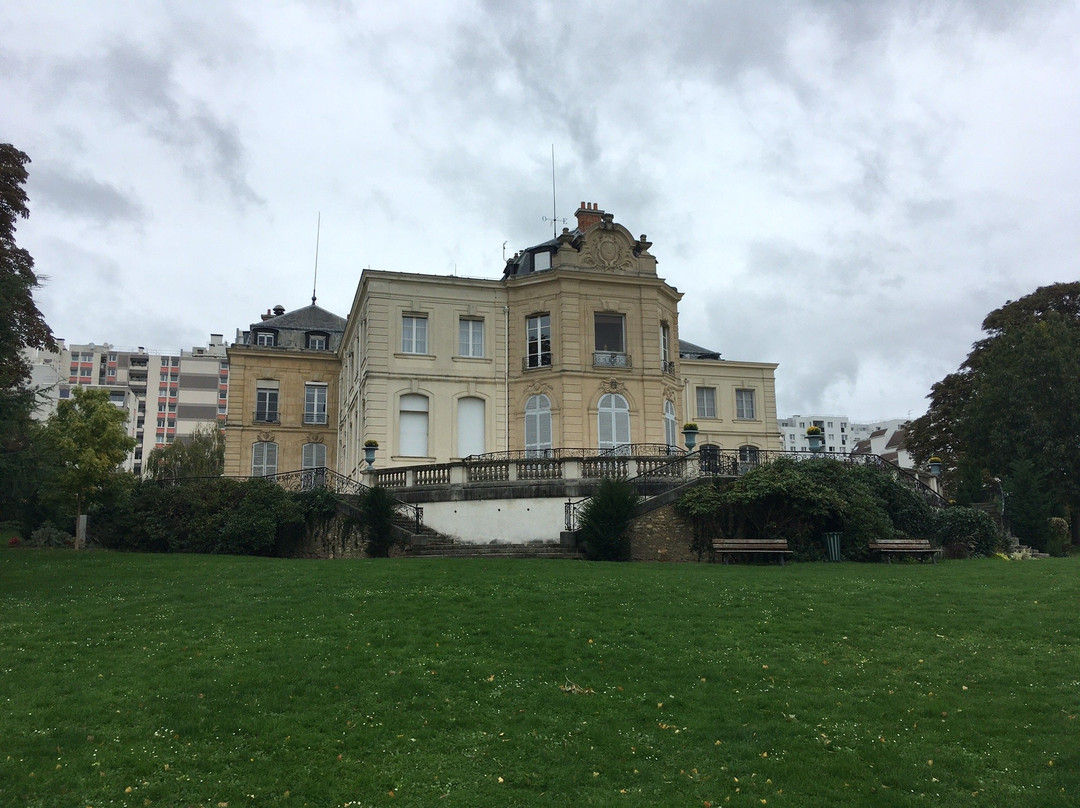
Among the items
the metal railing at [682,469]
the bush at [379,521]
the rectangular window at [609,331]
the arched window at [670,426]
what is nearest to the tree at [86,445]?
the bush at [379,521]

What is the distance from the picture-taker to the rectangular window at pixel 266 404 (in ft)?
130

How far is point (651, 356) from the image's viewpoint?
3184cm

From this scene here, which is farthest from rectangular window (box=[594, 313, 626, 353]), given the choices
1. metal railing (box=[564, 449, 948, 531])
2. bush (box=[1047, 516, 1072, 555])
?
bush (box=[1047, 516, 1072, 555])

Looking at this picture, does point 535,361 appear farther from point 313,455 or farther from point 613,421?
point 313,455

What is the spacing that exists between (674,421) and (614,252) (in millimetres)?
6498

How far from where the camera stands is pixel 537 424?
31.3 m

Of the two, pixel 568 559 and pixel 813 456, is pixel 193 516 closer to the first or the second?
pixel 568 559

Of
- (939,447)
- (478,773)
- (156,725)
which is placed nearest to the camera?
(478,773)

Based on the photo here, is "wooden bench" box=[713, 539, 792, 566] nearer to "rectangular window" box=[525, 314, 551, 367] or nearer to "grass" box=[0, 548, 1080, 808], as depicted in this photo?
"grass" box=[0, 548, 1080, 808]

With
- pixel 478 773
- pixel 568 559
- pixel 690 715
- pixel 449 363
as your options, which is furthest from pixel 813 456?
pixel 478 773

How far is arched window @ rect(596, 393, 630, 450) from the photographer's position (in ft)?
102

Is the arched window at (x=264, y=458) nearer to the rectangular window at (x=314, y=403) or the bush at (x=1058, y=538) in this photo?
the rectangular window at (x=314, y=403)

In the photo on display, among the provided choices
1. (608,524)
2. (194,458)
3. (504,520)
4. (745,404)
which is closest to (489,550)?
(504,520)

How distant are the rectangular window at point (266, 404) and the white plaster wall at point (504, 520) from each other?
19120 mm
